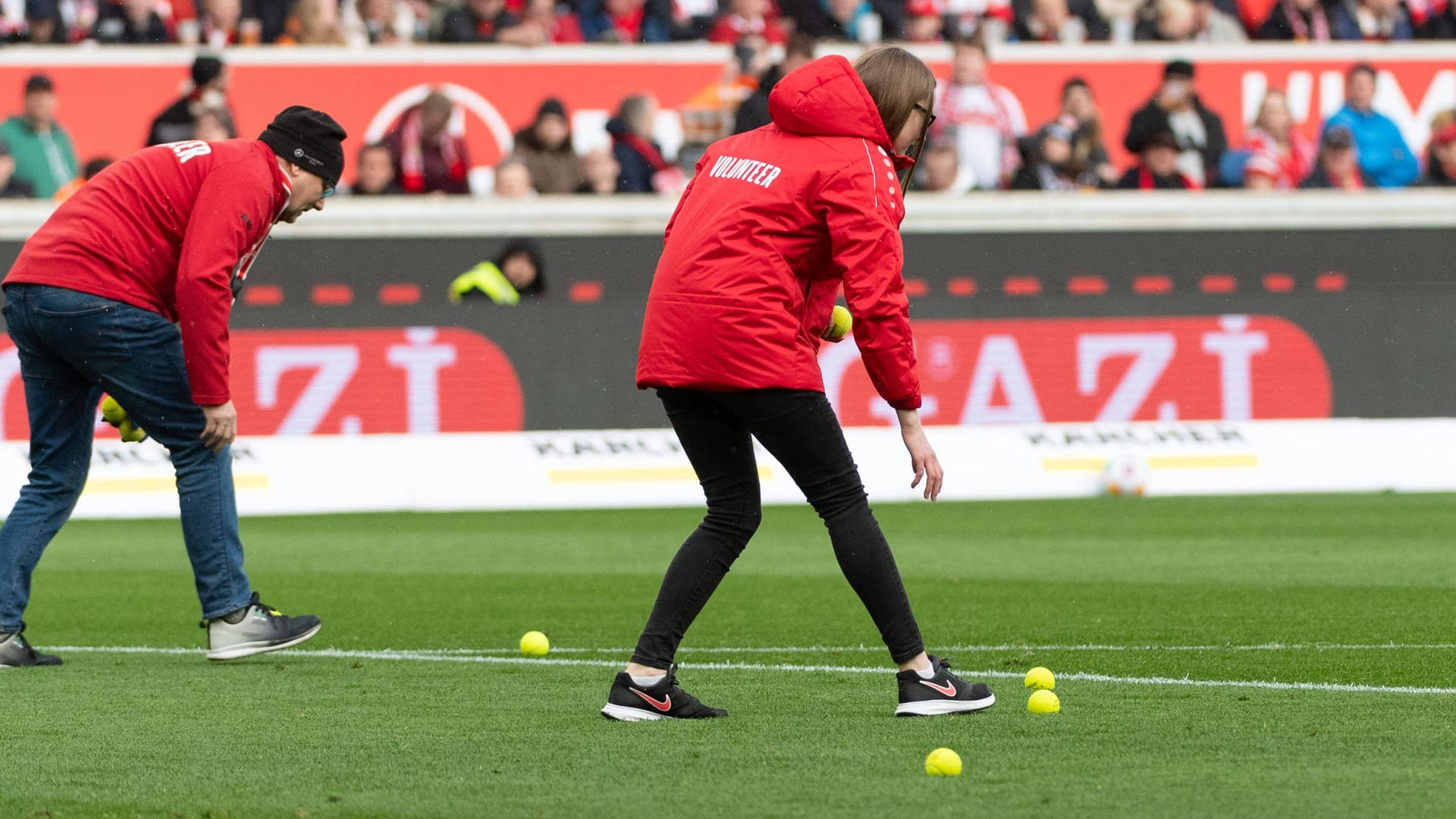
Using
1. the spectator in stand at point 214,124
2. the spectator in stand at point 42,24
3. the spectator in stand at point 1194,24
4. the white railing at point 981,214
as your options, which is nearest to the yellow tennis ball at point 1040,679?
the white railing at point 981,214

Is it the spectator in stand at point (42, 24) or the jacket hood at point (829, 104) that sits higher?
the jacket hood at point (829, 104)

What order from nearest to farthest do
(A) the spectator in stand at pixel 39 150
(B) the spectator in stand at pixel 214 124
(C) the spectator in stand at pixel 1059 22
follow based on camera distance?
(B) the spectator in stand at pixel 214 124 < (A) the spectator in stand at pixel 39 150 < (C) the spectator in stand at pixel 1059 22

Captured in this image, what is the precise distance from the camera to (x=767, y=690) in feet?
21.5

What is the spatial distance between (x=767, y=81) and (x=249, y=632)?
11.8 m

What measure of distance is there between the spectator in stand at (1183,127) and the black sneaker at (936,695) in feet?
45.5

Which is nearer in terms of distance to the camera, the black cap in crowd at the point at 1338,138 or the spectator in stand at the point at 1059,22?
the black cap in crowd at the point at 1338,138

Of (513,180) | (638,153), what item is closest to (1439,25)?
(638,153)

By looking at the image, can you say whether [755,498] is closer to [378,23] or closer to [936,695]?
[936,695]

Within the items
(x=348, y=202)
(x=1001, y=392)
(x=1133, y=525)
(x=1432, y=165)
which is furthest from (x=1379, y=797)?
(x=1432, y=165)

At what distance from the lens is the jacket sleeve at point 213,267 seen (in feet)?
22.4

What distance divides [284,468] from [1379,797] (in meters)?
11.9

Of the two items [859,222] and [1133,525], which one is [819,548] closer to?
[1133,525]

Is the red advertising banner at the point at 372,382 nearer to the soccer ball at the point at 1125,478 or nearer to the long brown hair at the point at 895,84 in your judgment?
the soccer ball at the point at 1125,478

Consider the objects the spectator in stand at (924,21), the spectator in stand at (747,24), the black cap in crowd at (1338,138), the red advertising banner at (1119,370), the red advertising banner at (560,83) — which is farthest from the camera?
the spectator in stand at (924,21)
